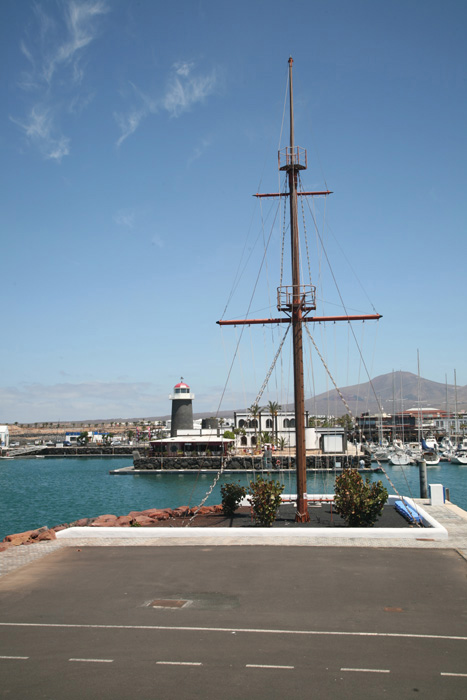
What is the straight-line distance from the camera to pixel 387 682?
7.92 meters

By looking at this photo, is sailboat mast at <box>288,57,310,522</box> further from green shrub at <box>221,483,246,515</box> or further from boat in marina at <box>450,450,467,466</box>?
boat in marina at <box>450,450,467,466</box>

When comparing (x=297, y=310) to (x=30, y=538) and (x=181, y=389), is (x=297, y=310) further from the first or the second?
(x=181, y=389)

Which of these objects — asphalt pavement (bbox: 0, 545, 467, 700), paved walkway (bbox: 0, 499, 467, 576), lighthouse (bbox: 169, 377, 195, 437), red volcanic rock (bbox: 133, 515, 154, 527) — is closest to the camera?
asphalt pavement (bbox: 0, 545, 467, 700)

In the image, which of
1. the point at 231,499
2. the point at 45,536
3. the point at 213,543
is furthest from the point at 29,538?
the point at 231,499

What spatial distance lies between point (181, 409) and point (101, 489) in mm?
37645

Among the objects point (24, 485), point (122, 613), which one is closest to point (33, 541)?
point (122, 613)

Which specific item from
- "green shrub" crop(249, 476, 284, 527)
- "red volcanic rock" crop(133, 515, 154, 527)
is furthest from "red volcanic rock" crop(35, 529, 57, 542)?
"green shrub" crop(249, 476, 284, 527)

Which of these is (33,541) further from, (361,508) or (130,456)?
(130,456)

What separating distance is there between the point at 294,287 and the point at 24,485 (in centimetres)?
5595

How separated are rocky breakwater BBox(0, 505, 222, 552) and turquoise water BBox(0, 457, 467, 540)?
707cm

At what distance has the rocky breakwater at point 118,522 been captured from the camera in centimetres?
1791

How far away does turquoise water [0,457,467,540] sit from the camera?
43.4 metres

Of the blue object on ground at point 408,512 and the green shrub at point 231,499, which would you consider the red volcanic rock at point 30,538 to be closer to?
the green shrub at point 231,499

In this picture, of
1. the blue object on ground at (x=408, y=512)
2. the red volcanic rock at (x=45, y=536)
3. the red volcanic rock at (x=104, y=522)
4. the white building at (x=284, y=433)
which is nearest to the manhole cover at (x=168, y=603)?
the red volcanic rock at (x=45, y=536)
